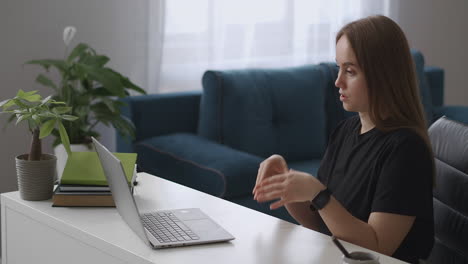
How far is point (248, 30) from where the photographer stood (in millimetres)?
4227

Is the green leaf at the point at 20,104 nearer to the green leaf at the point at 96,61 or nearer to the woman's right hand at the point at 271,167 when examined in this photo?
the woman's right hand at the point at 271,167

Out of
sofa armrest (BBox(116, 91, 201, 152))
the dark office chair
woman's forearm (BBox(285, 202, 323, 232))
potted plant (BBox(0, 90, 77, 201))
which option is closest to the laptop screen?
potted plant (BBox(0, 90, 77, 201))

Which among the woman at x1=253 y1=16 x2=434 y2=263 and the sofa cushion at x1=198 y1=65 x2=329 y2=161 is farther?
→ the sofa cushion at x1=198 y1=65 x2=329 y2=161

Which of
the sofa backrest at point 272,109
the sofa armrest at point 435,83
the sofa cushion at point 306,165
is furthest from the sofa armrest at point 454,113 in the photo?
the sofa cushion at point 306,165

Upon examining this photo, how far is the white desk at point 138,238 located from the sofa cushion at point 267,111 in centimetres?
142

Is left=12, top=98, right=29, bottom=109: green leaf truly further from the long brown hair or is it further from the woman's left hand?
the long brown hair

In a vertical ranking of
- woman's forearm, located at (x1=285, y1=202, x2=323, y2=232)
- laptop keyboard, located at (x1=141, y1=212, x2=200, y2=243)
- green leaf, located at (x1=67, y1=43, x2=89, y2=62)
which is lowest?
woman's forearm, located at (x1=285, y1=202, x2=323, y2=232)

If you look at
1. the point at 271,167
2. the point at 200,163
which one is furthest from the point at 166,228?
the point at 200,163

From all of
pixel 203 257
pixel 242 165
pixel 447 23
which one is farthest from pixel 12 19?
pixel 447 23

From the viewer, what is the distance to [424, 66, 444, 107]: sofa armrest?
460 centimetres

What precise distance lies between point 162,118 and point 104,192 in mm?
1729

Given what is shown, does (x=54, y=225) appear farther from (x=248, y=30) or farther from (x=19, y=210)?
(x=248, y=30)

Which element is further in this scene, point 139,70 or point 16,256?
point 139,70

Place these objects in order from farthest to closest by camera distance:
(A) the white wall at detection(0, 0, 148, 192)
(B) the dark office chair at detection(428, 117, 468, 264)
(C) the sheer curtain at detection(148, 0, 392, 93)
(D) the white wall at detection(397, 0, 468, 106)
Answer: (D) the white wall at detection(397, 0, 468, 106) → (C) the sheer curtain at detection(148, 0, 392, 93) → (A) the white wall at detection(0, 0, 148, 192) → (B) the dark office chair at detection(428, 117, 468, 264)
